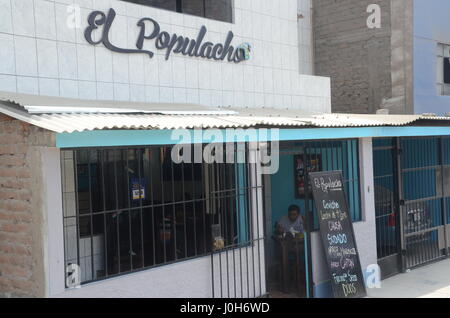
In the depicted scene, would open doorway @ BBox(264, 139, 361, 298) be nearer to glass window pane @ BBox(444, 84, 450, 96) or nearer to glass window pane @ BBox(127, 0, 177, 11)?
glass window pane @ BBox(127, 0, 177, 11)

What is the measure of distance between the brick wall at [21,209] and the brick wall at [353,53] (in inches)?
451

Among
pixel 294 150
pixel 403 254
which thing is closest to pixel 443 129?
A: pixel 403 254

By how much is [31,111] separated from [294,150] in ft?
17.9

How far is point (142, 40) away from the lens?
8641 millimetres

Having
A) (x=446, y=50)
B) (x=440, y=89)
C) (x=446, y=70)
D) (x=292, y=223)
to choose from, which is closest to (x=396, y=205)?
(x=292, y=223)

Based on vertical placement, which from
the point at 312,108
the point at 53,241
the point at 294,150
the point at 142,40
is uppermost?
the point at 142,40

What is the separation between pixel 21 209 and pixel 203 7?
20.5 ft

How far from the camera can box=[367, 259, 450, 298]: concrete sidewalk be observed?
9234mm

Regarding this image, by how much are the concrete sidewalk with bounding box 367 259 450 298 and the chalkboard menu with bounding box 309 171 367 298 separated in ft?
1.90

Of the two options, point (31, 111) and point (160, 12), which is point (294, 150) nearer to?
point (160, 12)

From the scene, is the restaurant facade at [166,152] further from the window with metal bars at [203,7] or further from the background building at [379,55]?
the background building at [379,55]

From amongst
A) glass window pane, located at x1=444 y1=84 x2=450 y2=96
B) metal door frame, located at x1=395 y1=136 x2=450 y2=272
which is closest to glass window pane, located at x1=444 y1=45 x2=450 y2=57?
glass window pane, located at x1=444 y1=84 x2=450 y2=96

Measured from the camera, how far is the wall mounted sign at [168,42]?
8.11m

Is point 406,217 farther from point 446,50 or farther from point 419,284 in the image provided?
point 446,50
